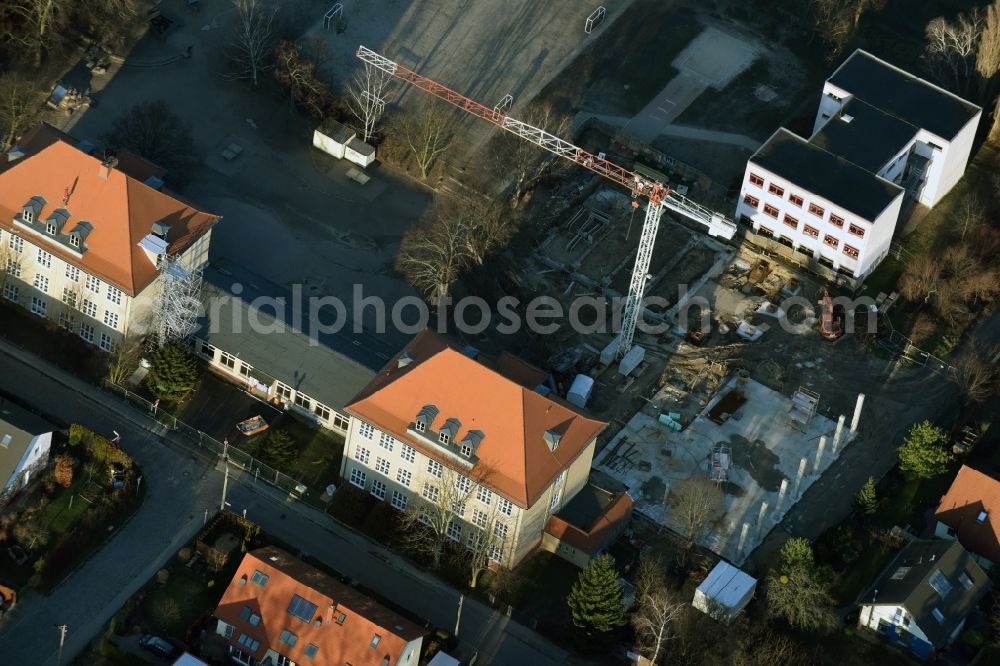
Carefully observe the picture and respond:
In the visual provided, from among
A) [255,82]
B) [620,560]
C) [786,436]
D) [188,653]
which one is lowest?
[188,653]

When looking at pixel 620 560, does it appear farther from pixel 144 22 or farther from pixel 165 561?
pixel 144 22

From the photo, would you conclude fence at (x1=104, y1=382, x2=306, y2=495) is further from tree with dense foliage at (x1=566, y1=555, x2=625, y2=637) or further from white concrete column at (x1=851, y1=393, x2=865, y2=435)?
white concrete column at (x1=851, y1=393, x2=865, y2=435)

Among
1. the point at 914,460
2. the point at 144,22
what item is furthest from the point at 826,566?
the point at 144,22

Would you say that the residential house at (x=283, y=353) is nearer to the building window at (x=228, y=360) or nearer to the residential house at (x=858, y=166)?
the building window at (x=228, y=360)

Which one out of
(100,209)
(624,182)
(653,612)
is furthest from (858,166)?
(100,209)

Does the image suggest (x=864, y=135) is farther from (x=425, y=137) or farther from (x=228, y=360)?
(x=228, y=360)
